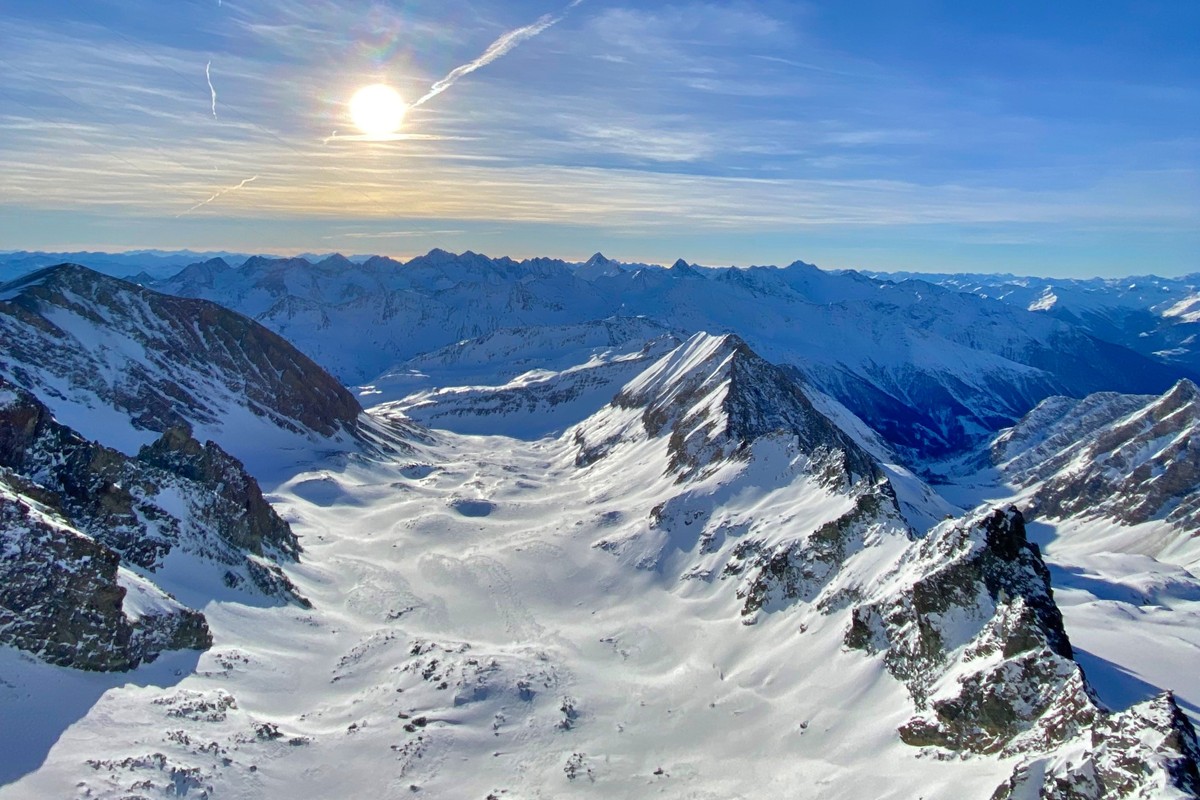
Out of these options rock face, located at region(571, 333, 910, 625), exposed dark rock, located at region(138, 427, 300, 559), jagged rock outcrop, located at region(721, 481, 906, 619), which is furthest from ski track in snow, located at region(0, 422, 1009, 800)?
exposed dark rock, located at region(138, 427, 300, 559)

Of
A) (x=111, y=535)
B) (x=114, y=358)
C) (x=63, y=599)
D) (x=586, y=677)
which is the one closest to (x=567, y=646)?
(x=586, y=677)

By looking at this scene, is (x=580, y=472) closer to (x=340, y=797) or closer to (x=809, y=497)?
(x=809, y=497)

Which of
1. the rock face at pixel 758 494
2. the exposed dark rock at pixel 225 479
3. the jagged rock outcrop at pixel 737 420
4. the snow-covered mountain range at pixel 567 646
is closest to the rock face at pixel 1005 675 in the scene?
the snow-covered mountain range at pixel 567 646

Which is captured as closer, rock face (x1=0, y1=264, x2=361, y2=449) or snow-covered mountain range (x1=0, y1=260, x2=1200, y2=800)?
snow-covered mountain range (x1=0, y1=260, x2=1200, y2=800)

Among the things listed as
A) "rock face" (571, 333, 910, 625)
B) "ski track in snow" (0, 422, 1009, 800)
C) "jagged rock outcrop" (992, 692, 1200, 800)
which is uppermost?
"jagged rock outcrop" (992, 692, 1200, 800)

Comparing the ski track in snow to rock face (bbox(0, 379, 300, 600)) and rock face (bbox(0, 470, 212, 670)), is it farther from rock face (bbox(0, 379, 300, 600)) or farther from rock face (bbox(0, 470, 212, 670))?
rock face (bbox(0, 379, 300, 600))

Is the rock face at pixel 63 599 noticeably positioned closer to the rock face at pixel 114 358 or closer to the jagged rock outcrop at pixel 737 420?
the jagged rock outcrop at pixel 737 420

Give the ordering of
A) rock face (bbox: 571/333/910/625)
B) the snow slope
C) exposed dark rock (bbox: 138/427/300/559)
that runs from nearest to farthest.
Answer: the snow slope, rock face (bbox: 571/333/910/625), exposed dark rock (bbox: 138/427/300/559)

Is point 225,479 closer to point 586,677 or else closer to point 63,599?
point 63,599
